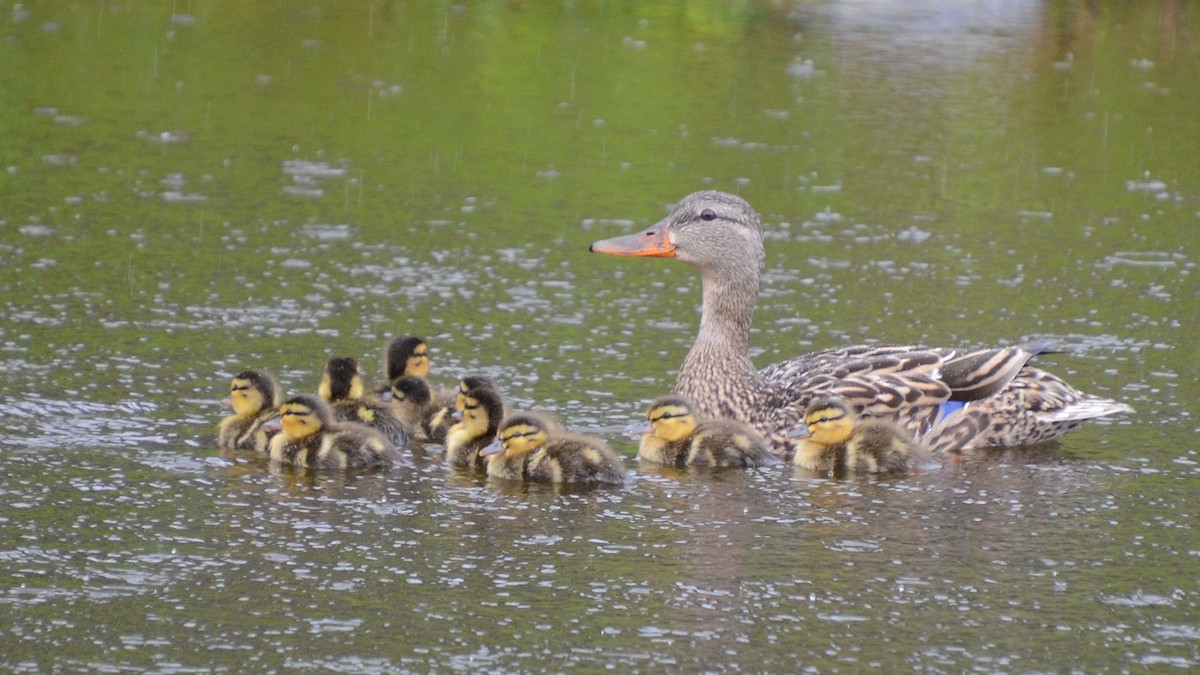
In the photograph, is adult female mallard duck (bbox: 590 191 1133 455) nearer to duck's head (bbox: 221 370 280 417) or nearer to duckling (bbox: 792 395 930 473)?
duckling (bbox: 792 395 930 473)

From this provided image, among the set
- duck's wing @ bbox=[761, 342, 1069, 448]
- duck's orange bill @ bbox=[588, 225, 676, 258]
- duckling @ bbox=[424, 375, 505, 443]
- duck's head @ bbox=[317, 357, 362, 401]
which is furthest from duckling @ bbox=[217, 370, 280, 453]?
duck's wing @ bbox=[761, 342, 1069, 448]

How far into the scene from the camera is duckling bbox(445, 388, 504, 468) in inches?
269

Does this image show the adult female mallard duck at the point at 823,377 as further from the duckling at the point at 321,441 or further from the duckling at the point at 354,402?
the duckling at the point at 321,441

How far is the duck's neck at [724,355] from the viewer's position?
732 cm

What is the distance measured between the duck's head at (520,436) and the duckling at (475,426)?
0.17m

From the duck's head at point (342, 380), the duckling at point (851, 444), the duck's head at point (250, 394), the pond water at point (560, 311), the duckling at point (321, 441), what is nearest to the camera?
the pond water at point (560, 311)

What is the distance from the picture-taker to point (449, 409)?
718 cm

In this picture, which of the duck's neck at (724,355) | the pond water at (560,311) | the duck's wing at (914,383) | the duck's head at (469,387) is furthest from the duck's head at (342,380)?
the duck's wing at (914,383)

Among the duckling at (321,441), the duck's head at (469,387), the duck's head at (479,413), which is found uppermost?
the duck's head at (469,387)

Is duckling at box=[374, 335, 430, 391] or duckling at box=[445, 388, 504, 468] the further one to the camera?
duckling at box=[374, 335, 430, 391]

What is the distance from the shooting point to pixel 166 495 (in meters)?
6.31

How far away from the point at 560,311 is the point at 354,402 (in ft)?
6.96

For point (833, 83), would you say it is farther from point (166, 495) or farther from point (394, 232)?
point (166, 495)

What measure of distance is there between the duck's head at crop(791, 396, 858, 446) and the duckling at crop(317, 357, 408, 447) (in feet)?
5.08
